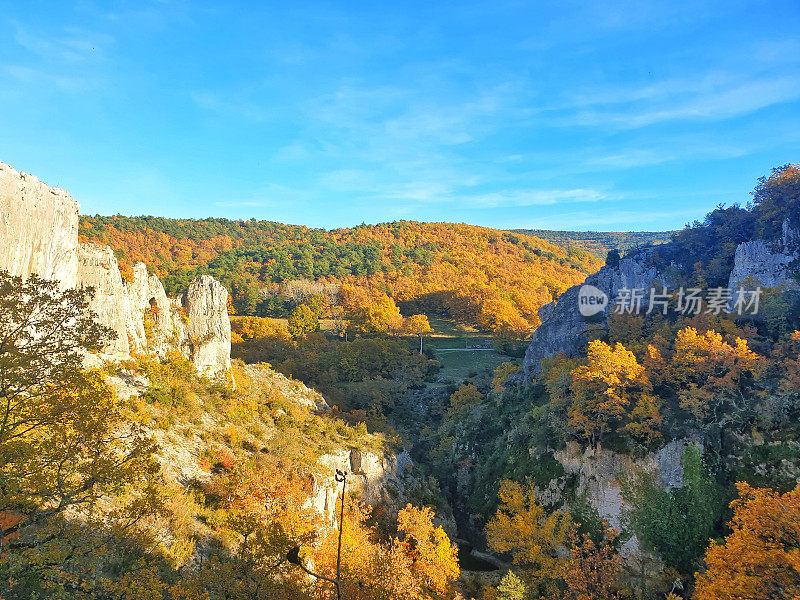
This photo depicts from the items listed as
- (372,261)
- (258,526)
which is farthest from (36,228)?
(372,261)

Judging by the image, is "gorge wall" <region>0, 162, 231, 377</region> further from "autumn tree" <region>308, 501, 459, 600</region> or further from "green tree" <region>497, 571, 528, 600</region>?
"green tree" <region>497, 571, 528, 600</region>

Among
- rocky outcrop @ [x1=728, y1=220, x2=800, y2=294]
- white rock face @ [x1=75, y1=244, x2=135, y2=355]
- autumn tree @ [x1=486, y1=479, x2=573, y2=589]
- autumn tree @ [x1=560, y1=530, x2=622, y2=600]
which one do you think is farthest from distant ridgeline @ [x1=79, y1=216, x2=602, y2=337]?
white rock face @ [x1=75, y1=244, x2=135, y2=355]

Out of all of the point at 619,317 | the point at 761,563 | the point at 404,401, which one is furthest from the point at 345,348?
the point at 761,563

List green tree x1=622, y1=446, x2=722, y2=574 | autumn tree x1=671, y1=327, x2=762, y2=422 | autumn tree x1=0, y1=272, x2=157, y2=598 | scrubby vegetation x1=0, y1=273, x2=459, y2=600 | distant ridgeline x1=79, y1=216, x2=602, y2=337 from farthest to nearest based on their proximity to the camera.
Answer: distant ridgeline x1=79, y1=216, x2=602, y2=337 → autumn tree x1=671, y1=327, x2=762, y2=422 → green tree x1=622, y1=446, x2=722, y2=574 → scrubby vegetation x1=0, y1=273, x2=459, y2=600 → autumn tree x1=0, y1=272, x2=157, y2=598

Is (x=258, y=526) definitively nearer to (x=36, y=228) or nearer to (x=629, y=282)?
(x=36, y=228)

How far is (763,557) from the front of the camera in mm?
14047

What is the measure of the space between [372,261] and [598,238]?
121m

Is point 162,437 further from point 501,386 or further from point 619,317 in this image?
point 619,317

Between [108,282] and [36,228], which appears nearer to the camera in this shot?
[36,228]

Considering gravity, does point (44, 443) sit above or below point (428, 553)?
above

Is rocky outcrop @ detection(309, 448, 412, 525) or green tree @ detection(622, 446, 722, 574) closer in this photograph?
green tree @ detection(622, 446, 722, 574)

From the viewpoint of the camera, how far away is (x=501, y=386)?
47.3m

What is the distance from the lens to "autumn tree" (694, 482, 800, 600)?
1370cm

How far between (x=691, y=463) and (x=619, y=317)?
55.8 ft
